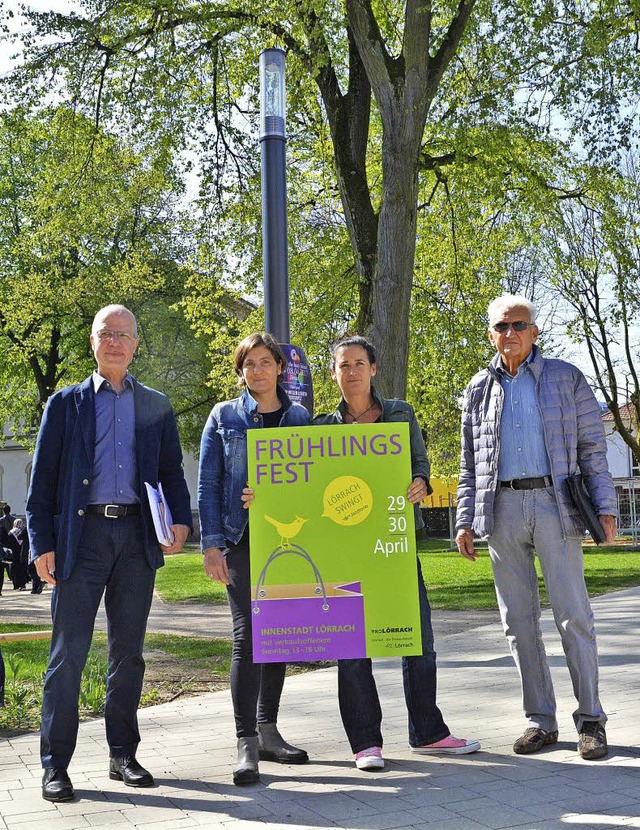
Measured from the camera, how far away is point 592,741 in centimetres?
501

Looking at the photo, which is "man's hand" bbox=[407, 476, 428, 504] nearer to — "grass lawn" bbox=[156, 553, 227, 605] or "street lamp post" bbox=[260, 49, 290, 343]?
"street lamp post" bbox=[260, 49, 290, 343]

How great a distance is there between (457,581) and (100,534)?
15.4 m

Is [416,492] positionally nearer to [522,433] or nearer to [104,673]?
[522,433]

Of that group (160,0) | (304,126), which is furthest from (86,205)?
(304,126)

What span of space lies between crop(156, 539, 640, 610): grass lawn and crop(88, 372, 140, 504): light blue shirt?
10.0m

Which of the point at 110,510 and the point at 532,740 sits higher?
the point at 110,510

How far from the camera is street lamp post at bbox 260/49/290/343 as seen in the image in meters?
8.47

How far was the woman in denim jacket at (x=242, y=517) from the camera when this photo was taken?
4.91m

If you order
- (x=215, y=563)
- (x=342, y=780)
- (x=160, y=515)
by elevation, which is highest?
(x=160, y=515)

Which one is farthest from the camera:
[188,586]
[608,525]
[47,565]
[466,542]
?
[188,586]

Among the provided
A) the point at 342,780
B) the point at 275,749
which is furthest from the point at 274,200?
the point at 342,780

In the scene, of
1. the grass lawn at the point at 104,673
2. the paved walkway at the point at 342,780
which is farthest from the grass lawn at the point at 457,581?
the paved walkway at the point at 342,780

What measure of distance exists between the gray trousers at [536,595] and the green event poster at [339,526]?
2.09ft

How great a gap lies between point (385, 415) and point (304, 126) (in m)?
15.5
